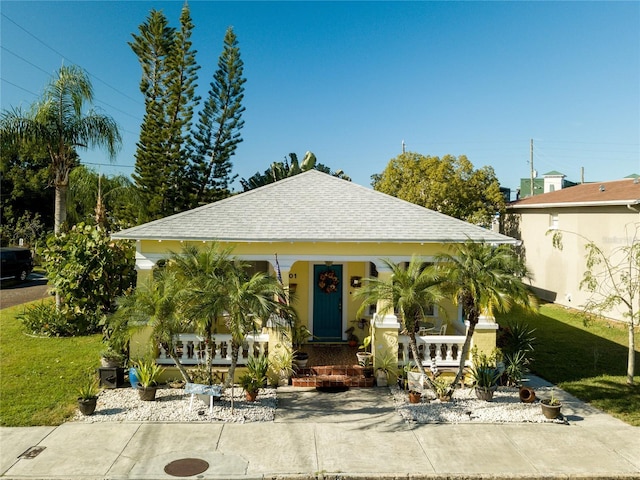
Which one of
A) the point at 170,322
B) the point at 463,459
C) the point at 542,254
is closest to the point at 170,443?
the point at 170,322

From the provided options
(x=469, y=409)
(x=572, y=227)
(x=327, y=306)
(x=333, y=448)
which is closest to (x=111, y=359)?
(x=333, y=448)

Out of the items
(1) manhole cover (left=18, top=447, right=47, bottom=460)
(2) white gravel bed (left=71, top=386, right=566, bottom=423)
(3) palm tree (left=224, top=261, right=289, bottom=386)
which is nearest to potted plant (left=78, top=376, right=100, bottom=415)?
(2) white gravel bed (left=71, top=386, right=566, bottom=423)

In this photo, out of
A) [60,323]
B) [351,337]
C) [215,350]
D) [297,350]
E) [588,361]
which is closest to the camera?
[215,350]

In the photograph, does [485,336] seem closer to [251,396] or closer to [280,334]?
[280,334]

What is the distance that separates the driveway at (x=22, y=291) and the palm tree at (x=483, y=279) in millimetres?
16508

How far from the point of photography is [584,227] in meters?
20.7

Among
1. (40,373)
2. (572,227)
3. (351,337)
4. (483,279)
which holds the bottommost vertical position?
(40,373)

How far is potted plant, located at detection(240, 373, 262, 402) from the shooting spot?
9.27 metres

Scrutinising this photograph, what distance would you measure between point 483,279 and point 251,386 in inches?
190

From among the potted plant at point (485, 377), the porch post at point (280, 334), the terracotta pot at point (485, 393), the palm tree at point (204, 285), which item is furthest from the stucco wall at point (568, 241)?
the palm tree at point (204, 285)

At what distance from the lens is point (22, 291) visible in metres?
22.8

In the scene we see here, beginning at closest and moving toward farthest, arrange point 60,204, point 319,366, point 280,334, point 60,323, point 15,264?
point 280,334 → point 319,366 → point 60,323 → point 60,204 → point 15,264

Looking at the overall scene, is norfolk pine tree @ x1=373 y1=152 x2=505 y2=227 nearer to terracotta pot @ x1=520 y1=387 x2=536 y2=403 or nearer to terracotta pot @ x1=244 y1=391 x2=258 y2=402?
terracotta pot @ x1=520 y1=387 x2=536 y2=403

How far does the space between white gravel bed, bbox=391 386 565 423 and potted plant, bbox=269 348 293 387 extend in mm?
2306
